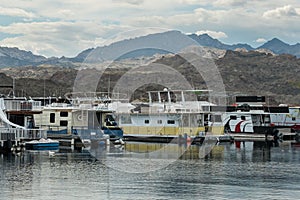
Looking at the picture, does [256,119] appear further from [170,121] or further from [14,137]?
[14,137]

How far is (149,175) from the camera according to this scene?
4128 centimetres

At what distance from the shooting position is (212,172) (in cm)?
4275

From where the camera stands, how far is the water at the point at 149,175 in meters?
33.0

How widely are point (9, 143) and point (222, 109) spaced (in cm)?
3957

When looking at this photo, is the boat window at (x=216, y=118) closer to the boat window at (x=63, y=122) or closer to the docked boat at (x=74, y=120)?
the docked boat at (x=74, y=120)

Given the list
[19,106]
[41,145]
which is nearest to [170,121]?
[19,106]

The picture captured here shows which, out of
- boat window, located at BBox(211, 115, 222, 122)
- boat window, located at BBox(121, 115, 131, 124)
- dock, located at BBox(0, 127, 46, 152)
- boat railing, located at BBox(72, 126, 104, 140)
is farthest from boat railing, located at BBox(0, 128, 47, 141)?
boat window, located at BBox(211, 115, 222, 122)

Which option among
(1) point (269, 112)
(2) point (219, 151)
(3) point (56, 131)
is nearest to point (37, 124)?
(3) point (56, 131)

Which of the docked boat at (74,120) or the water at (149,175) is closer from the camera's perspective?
the water at (149,175)

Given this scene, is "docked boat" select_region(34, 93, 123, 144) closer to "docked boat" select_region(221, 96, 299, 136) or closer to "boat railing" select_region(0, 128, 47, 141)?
"boat railing" select_region(0, 128, 47, 141)

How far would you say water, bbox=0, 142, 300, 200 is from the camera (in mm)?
32969

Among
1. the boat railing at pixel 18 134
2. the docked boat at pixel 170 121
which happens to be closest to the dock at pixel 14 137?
the boat railing at pixel 18 134

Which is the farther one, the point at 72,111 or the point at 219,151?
the point at 72,111

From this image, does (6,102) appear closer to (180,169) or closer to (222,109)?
(180,169)
